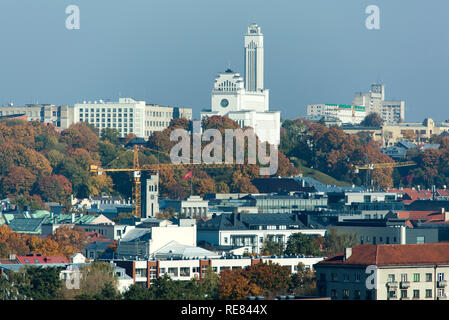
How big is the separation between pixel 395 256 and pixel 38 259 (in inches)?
734

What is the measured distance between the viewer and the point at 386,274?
61312 mm

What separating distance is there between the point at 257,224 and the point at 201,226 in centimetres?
388

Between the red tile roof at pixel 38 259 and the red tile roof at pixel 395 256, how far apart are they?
1486 cm

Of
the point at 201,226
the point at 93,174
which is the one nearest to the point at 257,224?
the point at 201,226

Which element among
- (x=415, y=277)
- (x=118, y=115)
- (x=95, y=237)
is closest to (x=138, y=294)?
(x=415, y=277)

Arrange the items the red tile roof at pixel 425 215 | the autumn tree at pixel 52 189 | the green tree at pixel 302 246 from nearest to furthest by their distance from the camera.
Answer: the green tree at pixel 302 246
the red tile roof at pixel 425 215
the autumn tree at pixel 52 189

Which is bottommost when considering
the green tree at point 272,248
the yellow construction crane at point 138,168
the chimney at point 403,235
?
the green tree at point 272,248

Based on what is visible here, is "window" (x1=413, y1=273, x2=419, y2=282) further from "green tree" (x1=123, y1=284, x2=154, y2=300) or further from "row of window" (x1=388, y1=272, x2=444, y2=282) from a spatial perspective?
"green tree" (x1=123, y1=284, x2=154, y2=300)

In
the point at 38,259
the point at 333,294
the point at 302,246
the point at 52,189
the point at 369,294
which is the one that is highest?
the point at 52,189

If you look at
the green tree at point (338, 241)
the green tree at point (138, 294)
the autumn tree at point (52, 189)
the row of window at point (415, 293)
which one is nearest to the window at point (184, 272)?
the green tree at point (138, 294)

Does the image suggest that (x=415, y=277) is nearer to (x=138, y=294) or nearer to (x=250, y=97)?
(x=138, y=294)

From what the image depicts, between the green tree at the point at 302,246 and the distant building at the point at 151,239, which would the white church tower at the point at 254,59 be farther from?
the distant building at the point at 151,239

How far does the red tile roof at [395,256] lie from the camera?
62156 mm
